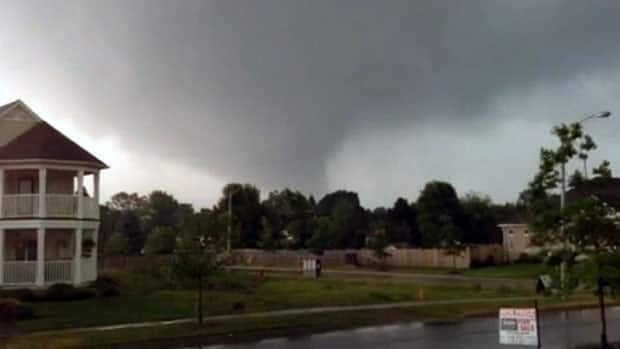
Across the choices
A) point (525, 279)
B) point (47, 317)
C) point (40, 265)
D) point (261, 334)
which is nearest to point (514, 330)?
point (261, 334)

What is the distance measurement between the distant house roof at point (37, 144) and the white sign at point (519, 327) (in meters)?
26.0

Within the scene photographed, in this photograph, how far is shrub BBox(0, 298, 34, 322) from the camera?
29.0 metres

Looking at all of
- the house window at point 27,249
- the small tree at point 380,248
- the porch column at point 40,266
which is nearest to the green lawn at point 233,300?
the porch column at point 40,266

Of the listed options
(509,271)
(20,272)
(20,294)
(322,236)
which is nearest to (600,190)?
(20,294)

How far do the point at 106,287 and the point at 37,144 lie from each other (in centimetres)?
731

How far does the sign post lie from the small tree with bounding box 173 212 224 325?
12.0 meters

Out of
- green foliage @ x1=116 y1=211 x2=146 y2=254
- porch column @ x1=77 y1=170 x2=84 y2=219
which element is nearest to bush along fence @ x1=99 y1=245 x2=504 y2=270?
green foliage @ x1=116 y1=211 x2=146 y2=254

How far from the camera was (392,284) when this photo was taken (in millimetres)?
48062

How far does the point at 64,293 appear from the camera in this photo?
3531 cm

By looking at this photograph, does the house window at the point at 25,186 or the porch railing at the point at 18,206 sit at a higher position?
the house window at the point at 25,186

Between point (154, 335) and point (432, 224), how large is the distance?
7380cm

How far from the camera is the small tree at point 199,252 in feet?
88.6

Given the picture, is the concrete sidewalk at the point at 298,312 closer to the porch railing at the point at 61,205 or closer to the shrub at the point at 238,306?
the shrub at the point at 238,306

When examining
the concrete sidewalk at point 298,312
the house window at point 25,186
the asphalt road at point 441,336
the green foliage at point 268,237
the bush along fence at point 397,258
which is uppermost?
the house window at point 25,186
